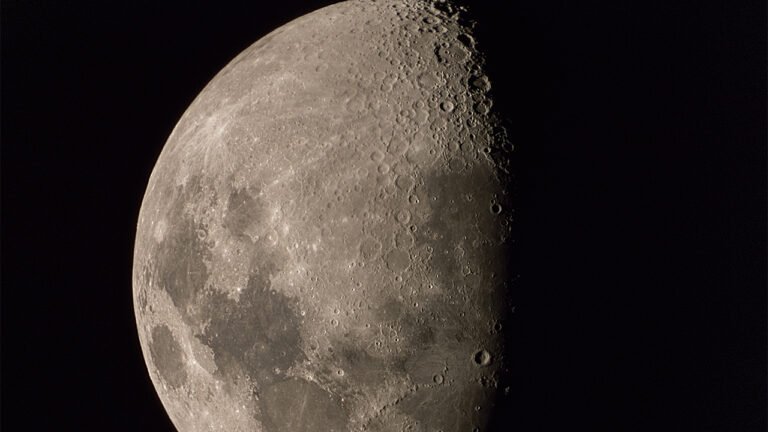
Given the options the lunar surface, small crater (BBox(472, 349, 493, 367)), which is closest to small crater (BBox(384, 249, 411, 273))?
the lunar surface

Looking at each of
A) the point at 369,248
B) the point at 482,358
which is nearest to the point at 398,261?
the point at 369,248

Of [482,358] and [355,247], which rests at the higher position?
[355,247]

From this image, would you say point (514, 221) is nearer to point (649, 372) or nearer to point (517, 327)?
point (517, 327)

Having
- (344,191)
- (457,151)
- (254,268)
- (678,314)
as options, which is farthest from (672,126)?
(254,268)

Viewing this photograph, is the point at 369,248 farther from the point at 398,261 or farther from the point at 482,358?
the point at 482,358

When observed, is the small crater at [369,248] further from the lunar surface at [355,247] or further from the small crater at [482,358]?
the small crater at [482,358]

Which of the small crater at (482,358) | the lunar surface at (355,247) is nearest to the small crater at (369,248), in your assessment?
the lunar surface at (355,247)

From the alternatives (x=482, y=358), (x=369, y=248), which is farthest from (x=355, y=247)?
(x=482, y=358)

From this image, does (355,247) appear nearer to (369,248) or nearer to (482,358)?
(369,248)

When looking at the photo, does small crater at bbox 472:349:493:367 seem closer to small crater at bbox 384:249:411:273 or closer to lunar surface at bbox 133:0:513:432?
lunar surface at bbox 133:0:513:432

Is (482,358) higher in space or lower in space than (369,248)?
lower
